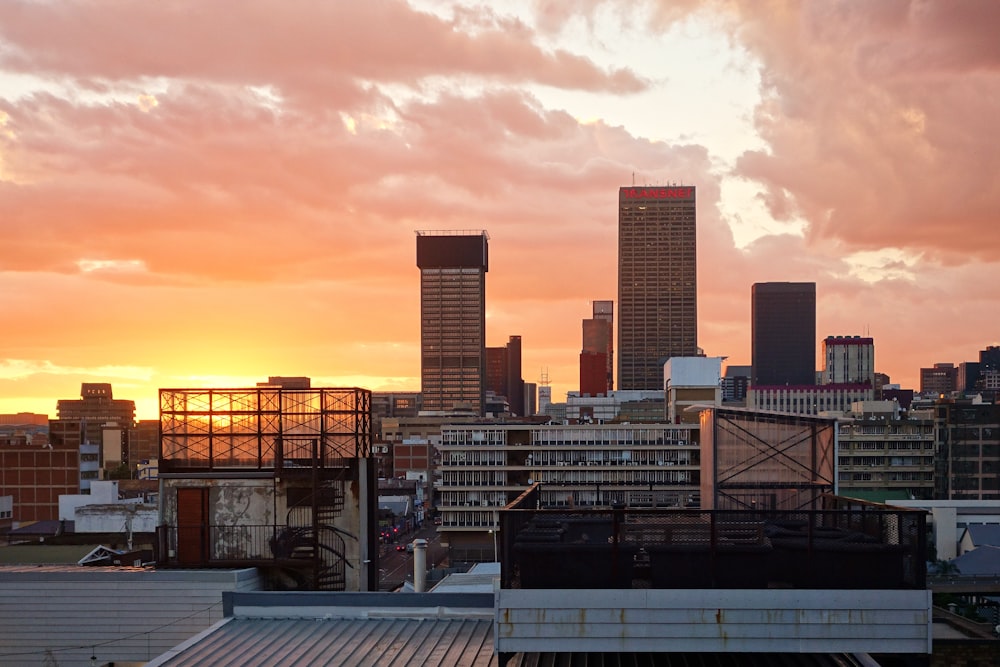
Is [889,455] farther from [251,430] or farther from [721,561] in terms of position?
[721,561]

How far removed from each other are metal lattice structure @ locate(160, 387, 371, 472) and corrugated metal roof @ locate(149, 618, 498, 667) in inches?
535

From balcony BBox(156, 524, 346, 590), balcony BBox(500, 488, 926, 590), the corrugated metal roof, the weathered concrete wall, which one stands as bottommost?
the weathered concrete wall

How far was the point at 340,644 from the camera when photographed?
61.5 feet

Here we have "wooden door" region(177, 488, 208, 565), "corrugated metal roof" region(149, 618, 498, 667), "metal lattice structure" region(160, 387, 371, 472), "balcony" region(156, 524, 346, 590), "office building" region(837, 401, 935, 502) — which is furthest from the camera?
"office building" region(837, 401, 935, 502)

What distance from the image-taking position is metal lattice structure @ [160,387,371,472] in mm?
33938

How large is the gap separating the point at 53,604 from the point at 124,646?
2.54m

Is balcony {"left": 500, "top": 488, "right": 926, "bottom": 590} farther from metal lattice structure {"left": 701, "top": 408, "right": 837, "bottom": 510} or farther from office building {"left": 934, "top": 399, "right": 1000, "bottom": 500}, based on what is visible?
office building {"left": 934, "top": 399, "right": 1000, "bottom": 500}

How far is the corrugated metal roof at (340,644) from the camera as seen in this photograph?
17703mm

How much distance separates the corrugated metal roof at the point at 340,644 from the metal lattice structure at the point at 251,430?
44.5 feet

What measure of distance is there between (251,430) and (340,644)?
1661cm

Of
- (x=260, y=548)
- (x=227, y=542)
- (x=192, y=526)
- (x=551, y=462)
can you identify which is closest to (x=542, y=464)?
(x=551, y=462)

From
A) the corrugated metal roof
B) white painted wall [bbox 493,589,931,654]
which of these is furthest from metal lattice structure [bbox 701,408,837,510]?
white painted wall [bbox 493,589,931,654]

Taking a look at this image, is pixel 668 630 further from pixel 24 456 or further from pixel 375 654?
pixel 24 456

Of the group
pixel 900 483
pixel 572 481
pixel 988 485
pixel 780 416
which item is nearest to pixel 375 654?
pixel 780 416
